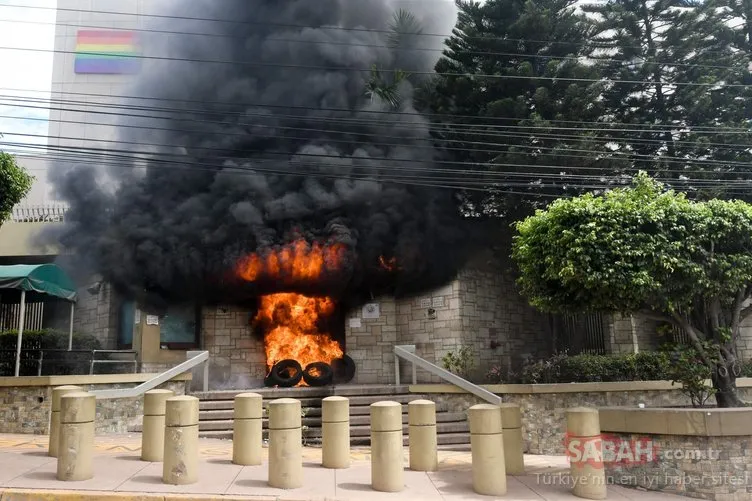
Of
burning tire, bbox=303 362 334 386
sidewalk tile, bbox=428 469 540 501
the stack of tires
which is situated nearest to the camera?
sidewalk tile, bbox=428 469 540 501

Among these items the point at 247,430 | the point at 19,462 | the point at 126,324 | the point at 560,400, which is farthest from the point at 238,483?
the point at 126,324

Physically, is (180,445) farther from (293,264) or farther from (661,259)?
(293,264)

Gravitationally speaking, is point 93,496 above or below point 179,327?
below

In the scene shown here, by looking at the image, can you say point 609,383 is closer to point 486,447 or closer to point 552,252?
point 552,252

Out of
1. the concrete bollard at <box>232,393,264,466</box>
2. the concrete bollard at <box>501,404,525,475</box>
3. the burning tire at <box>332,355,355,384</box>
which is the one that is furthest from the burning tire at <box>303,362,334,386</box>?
the concrete bollard at <box>501,404,525,475</box>

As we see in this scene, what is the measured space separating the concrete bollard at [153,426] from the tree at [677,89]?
1410 cm

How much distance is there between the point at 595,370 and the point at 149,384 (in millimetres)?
9325

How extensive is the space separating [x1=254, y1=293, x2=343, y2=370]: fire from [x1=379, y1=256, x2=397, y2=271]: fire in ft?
6.50

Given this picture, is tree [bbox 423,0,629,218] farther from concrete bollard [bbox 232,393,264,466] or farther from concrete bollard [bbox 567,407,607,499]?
concrete bollard [bbox 232,393,264,466]

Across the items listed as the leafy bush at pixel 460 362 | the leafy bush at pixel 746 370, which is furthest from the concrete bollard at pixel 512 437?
the leafy bush at pixel 746 370

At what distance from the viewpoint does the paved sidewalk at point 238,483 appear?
21.1ft

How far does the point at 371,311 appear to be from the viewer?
1762cm

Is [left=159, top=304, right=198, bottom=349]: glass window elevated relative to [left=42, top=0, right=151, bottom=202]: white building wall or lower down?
lower down

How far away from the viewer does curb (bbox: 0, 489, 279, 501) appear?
20.4 feet
